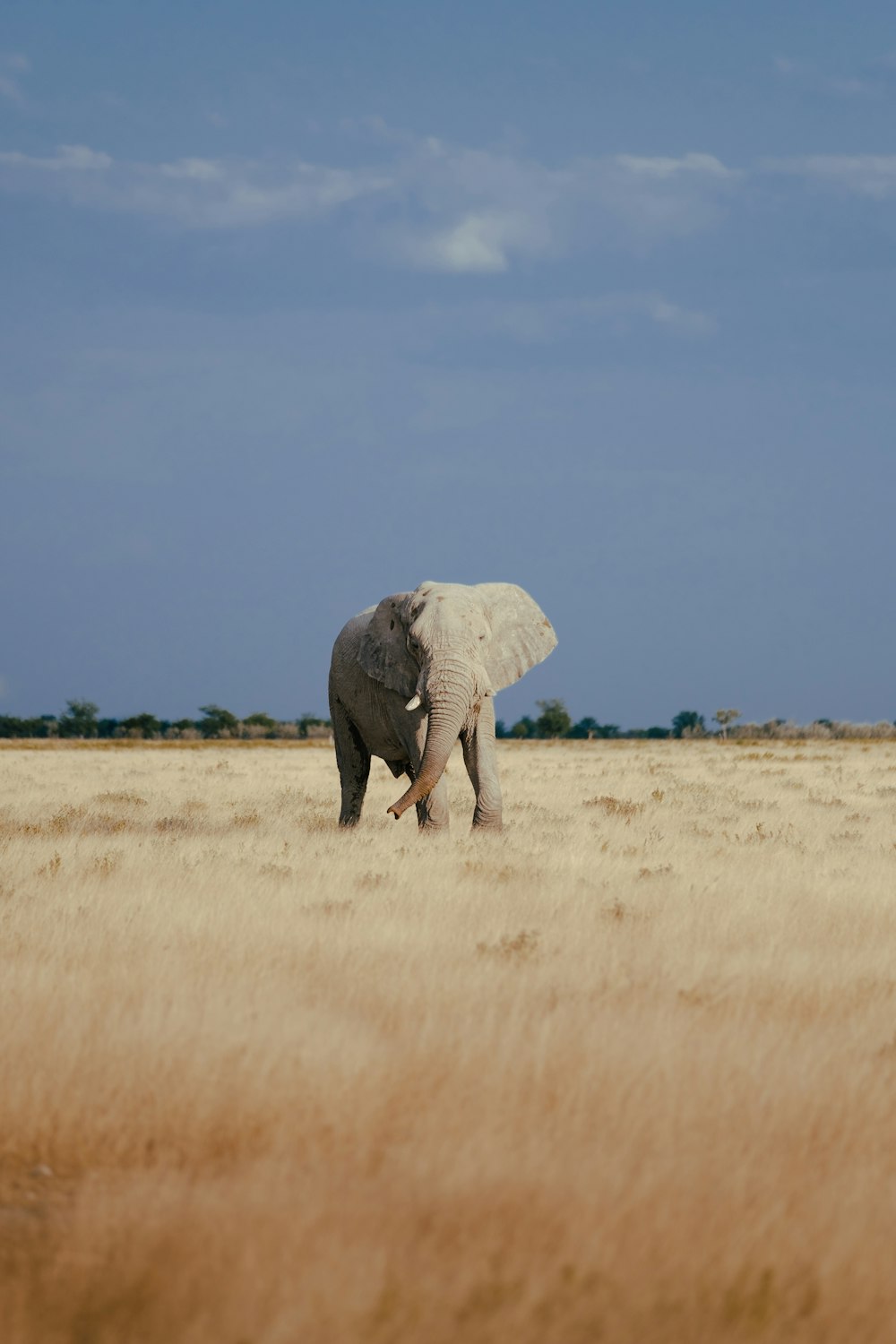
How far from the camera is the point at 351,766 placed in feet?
55.4

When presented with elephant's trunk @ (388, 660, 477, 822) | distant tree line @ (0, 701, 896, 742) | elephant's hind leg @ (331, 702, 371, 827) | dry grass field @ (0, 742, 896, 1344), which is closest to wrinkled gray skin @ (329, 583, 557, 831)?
elephant's trunk @ (388, 660, 477, 822)

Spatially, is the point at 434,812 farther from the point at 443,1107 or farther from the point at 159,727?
Result: the point at 159,727

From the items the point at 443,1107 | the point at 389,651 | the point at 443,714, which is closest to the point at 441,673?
the point at 443,714

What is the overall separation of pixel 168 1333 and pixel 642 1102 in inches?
89.2

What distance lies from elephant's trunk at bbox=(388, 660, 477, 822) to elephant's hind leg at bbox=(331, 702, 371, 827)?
12.7ft

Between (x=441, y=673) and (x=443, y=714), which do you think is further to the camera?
(x=441, y=673)

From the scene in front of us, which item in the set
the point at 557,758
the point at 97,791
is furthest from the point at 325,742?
the point at 97,791

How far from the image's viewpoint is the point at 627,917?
895 centimetres

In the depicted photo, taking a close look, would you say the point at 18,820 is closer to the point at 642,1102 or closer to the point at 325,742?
the point at 642,1102

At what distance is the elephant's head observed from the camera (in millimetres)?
12898

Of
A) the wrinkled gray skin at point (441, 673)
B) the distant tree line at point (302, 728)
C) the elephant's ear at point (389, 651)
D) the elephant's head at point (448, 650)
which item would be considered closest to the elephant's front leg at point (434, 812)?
the wrinkled gray skin at point (441, 673)

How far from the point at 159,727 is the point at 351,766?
7316cm

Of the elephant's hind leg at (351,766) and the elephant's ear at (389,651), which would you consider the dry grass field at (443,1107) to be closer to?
the elephant's ear at (389,651)

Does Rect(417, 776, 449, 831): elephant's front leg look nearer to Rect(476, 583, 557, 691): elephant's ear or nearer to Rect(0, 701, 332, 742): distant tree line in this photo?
Rect(476, 583, 557, 691): elephant's ear
